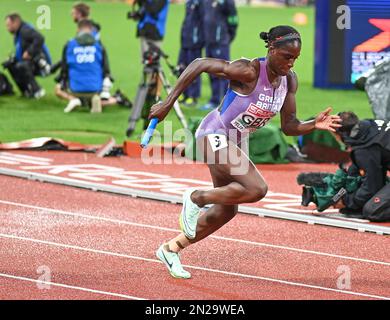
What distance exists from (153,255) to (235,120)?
5.20 feet

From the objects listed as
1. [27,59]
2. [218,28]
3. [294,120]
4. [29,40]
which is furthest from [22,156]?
[294,120]

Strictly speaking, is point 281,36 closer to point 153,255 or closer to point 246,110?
point 246,110

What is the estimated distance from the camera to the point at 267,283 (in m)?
8.87

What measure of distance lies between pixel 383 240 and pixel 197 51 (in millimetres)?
8456

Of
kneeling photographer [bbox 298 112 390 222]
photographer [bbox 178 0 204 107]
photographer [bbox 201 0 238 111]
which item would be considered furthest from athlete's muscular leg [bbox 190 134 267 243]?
photographer [bbox 178 0 204 107]

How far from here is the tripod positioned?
49.9ft

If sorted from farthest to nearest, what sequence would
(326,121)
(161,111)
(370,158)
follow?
(370,158)
(326,121)
(161,111)

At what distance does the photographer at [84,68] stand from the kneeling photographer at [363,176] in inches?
274

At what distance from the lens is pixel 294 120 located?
9047 millimetres

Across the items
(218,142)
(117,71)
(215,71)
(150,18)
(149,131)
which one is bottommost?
(117,71)

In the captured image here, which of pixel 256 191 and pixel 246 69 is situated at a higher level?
pixel 246 69

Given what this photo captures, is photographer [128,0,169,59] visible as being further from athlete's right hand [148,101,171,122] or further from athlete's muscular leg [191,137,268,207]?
athlete's right hand [148,101,171,122]

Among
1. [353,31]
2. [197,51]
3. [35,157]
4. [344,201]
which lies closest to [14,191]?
[35,157]

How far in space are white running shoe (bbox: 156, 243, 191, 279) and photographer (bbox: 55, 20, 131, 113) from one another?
29.0 ft
